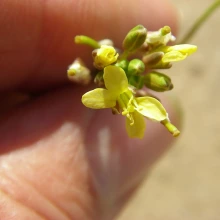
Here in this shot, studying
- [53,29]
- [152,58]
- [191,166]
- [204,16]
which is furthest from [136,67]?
[191,166]

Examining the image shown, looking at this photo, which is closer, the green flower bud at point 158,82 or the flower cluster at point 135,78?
the flower cluster at point 135,78

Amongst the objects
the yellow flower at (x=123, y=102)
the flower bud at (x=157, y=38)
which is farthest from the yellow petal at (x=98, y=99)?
the flower bud at (x=157, y=38)

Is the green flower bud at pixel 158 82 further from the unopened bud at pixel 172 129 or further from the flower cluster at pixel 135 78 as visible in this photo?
the unopened bud at pixel 172 129

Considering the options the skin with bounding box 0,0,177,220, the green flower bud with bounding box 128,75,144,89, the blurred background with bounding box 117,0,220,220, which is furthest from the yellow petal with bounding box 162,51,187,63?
the blurred background with bounding box 117,0,220,220

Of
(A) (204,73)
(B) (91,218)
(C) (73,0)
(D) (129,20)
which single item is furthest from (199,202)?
(C) (73,0)

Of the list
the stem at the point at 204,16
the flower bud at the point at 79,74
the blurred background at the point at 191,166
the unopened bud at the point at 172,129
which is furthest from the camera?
the blurred background at the point at 191,166

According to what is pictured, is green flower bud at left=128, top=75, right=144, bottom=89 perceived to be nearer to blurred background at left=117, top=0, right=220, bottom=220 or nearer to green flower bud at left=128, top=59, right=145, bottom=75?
green flower bud at left=128, top=59, right=145, bottom=75

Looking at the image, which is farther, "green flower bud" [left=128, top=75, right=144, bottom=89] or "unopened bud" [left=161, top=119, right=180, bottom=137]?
"green flower bud" [left=128, top=75, right=144, bottom=89]
